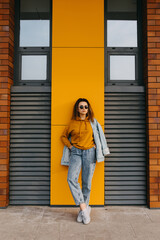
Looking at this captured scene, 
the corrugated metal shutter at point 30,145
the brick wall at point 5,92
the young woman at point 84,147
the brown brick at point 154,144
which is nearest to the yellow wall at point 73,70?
the corrugated metal shutter at point 30,145

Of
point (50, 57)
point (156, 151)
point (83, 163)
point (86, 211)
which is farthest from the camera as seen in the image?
point (50, 57)

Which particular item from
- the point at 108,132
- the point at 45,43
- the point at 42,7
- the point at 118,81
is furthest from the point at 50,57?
the point at 108,132

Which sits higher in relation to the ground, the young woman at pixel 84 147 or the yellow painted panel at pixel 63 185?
the young woman at pixel 84 147

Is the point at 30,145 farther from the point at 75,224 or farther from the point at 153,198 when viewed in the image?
the point at 153,198

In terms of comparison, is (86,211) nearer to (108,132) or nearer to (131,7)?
(108,132)

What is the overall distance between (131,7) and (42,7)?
174 cm

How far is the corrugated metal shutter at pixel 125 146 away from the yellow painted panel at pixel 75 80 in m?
0.26

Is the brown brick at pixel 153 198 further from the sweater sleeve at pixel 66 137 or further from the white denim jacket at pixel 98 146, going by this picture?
the sweater sleeve at pixel 66 137

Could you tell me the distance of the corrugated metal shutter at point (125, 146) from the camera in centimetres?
408

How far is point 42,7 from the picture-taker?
443 centimetres

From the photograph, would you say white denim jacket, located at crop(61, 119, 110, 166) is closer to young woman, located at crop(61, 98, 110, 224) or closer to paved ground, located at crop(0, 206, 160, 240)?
young woman, located at crop(61, 98, 110, 224)

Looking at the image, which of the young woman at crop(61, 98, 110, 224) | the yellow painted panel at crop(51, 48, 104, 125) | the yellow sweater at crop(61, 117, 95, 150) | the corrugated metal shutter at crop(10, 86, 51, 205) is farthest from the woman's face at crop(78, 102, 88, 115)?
the corrugated metal shutter at crop(10, 86, 51, 205)

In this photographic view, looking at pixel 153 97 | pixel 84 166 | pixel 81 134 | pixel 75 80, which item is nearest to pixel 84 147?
pixel 81 134

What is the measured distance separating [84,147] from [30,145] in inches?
43.5
